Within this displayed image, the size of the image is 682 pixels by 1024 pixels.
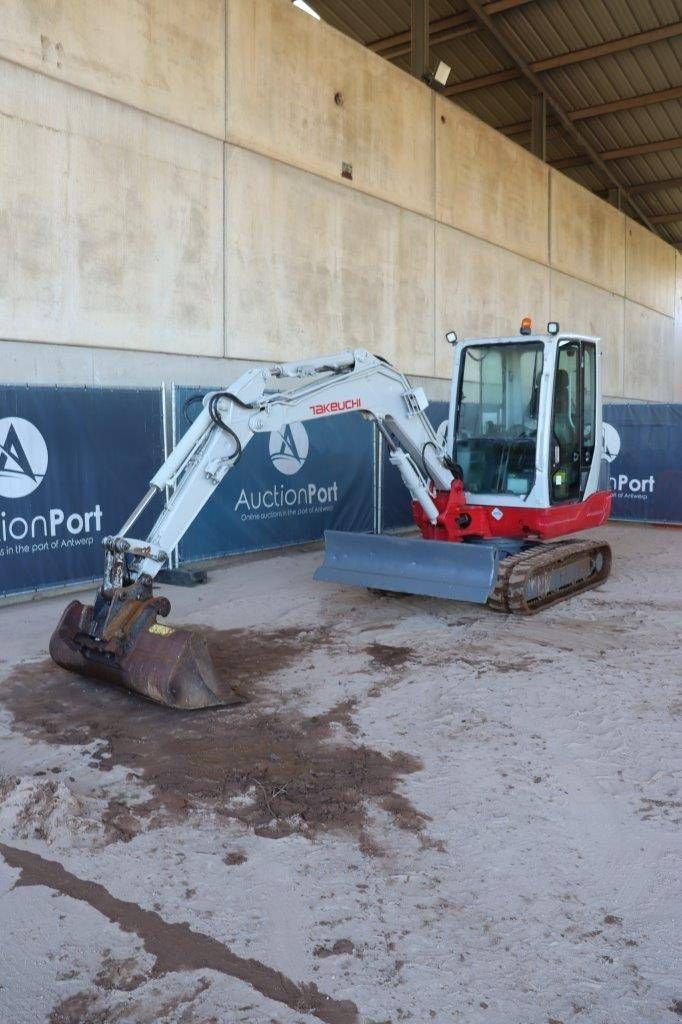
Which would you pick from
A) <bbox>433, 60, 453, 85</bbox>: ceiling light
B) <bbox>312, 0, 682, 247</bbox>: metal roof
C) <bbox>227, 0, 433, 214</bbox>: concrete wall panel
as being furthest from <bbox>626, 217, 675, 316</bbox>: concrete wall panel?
<bbox>227, 0, 433, 214</bbox>: concrete wall panel

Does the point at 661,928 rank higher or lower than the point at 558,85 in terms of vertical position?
lower

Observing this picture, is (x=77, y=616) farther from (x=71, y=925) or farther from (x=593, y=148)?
(x=593, y=148)

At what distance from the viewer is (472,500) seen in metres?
8.71

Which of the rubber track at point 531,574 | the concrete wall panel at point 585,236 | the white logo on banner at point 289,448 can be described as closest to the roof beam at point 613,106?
the concrete wall panel at point 585,236

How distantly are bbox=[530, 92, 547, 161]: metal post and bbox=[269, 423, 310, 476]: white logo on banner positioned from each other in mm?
12125

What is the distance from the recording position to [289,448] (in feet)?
36.6

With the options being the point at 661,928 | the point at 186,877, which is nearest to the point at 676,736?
the point at 661,928

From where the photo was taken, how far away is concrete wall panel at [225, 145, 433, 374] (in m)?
11.4

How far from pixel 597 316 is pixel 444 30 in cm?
764

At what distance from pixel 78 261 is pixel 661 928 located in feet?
27.9

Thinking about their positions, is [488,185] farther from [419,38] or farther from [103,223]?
[103,223]

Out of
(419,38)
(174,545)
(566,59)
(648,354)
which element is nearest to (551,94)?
(566,59)

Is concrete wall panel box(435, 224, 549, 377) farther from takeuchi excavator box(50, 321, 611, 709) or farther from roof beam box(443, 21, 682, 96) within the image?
takeuchi excavator box(50, 321, 611, 709)

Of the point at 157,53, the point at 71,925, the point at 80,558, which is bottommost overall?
the point at 71,925
